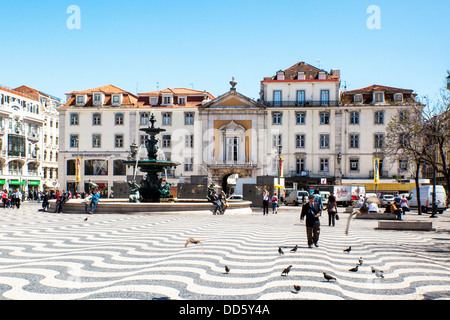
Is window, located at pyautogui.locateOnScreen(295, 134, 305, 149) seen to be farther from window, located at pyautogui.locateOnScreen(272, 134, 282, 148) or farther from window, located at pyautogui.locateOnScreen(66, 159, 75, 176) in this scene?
window, located at pyautogui.locateOnScreen(66, 159, 75, 176)

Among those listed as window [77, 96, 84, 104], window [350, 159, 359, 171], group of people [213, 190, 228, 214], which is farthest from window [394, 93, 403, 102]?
window [77, 96, 84, 104]

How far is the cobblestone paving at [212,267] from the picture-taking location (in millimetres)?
6309

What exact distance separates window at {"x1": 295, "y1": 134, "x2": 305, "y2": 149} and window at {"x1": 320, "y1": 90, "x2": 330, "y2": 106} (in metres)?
4.18

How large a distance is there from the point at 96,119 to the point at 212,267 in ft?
161

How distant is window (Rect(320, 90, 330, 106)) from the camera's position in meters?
51.5

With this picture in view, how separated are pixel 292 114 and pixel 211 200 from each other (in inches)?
1114

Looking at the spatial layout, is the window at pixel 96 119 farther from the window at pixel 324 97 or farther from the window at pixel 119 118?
the window at pixel 324 97

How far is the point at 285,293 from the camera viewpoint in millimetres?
6230

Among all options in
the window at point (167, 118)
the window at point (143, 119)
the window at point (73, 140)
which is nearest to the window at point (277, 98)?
the window at point (167, 118)

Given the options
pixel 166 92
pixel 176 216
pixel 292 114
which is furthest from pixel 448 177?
pixel 166 92

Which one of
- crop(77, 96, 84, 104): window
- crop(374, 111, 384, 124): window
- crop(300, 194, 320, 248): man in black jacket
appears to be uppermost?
crop(77, 96, 84, 104): window

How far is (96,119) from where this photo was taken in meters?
54.5

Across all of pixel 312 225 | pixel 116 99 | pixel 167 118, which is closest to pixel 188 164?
pixel 167 118
